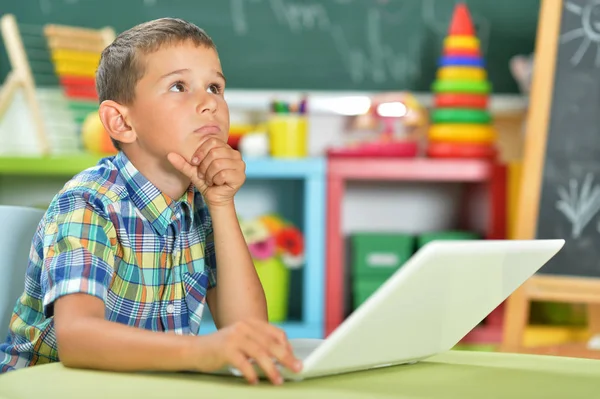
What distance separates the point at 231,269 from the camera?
1.12 meters

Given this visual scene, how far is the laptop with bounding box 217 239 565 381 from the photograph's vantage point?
0.60m

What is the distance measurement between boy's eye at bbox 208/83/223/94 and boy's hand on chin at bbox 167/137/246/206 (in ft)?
0.24

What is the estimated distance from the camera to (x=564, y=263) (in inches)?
105

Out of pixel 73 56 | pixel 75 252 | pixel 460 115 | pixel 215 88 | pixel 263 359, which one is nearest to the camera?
pixel 263 359

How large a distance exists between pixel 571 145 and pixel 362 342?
2189mm

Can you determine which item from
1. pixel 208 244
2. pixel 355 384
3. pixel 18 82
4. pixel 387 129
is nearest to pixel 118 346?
pixel 355 384

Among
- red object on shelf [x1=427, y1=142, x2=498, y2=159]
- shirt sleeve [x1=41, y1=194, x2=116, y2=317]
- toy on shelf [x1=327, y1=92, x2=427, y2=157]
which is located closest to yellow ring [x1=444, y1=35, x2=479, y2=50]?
toy on shelf [x1=327, y1=92, x2=427, y2=157]

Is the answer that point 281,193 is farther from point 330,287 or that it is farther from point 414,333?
point 414,333

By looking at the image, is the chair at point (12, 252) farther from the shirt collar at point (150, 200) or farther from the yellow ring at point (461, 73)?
the yellow ring at point (461, 73)

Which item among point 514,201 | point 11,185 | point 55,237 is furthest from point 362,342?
point 11,185

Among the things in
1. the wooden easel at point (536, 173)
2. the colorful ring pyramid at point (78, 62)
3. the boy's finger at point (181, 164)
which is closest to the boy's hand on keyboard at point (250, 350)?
the boy's finger at point (181, 164)

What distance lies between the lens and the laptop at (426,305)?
0.60m

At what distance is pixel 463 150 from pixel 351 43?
64 centimetres

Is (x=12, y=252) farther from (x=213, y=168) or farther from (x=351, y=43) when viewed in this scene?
(x=351, y=43)
